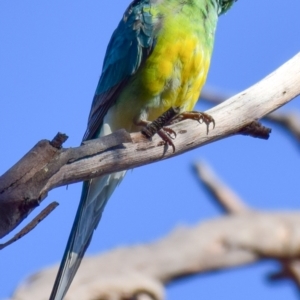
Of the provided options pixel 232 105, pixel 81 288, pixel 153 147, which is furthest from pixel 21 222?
pixel 81 288

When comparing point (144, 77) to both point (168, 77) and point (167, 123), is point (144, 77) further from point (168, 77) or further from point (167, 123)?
point (167, 123)

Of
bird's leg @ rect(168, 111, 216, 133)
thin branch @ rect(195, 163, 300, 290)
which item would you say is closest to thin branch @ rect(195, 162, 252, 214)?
thin branch @ rect(195, 163, 300, 290)

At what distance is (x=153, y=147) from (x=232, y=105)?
53 cm

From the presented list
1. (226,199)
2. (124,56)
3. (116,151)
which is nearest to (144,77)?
(124,56)

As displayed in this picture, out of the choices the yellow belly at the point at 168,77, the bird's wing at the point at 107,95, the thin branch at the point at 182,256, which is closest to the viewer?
the yellow belly at the point at 168,77

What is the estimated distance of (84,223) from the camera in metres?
5.23

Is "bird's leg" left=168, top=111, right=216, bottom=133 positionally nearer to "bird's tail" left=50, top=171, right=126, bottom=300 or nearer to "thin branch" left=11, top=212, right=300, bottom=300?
"bird's tail" left=50, top=171, right=126, bottom=300

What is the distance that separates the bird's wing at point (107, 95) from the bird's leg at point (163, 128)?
96 centimetres

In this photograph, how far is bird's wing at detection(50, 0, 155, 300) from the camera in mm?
5105

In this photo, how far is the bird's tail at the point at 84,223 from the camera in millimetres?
4965

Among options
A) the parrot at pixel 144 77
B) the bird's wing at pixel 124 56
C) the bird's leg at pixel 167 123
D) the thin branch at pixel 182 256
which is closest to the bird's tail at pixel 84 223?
the parrot at pixel 144 77

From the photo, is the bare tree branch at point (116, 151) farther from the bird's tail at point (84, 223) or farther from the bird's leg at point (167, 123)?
the bird's tail at point (84, 223)

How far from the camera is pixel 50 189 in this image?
146 inches

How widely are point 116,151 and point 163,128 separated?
37 centimetres
